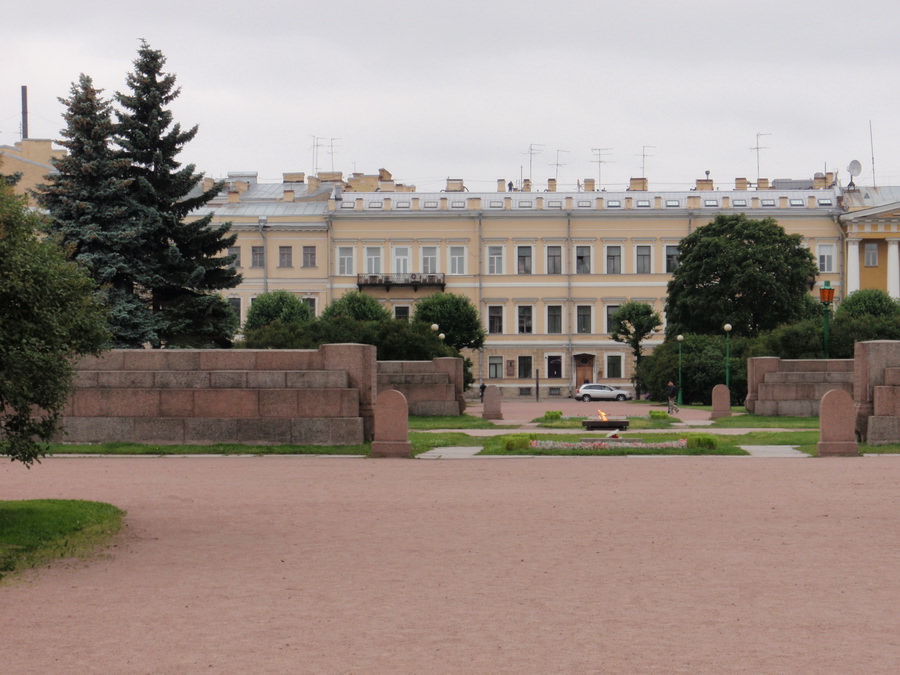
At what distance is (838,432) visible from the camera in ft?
66.2

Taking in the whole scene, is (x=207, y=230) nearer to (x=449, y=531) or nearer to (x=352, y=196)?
(x=449, y=531)

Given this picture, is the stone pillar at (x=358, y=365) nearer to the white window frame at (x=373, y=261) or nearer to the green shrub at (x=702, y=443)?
the green shrub at (x=702, y=443)

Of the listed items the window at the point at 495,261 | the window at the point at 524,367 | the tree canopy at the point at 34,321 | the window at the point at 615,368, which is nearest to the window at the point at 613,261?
the window at the point at 615,368

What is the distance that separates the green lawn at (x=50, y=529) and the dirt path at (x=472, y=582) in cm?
30

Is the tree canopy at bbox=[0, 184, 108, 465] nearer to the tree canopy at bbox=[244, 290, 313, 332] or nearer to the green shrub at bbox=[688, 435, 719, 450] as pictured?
the green shrub at bbox=[688, 435, 719, 450]

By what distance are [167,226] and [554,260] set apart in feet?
149

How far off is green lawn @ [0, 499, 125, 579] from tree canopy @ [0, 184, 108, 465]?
1.93 ft

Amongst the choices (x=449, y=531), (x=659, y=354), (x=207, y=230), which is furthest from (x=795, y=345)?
(x=449, y=531)

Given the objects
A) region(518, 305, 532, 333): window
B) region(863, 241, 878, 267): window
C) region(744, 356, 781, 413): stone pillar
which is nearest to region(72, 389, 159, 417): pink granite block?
region(744, 356, 781, 413): stone pillar

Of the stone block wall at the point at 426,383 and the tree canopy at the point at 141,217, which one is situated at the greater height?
the tree canopy at the point at 141,217

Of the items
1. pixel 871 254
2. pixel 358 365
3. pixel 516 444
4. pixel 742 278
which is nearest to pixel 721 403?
pixel 516 444

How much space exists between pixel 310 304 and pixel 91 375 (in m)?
58.3

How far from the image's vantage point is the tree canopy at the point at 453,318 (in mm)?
69750

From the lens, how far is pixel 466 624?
24.1 ft
